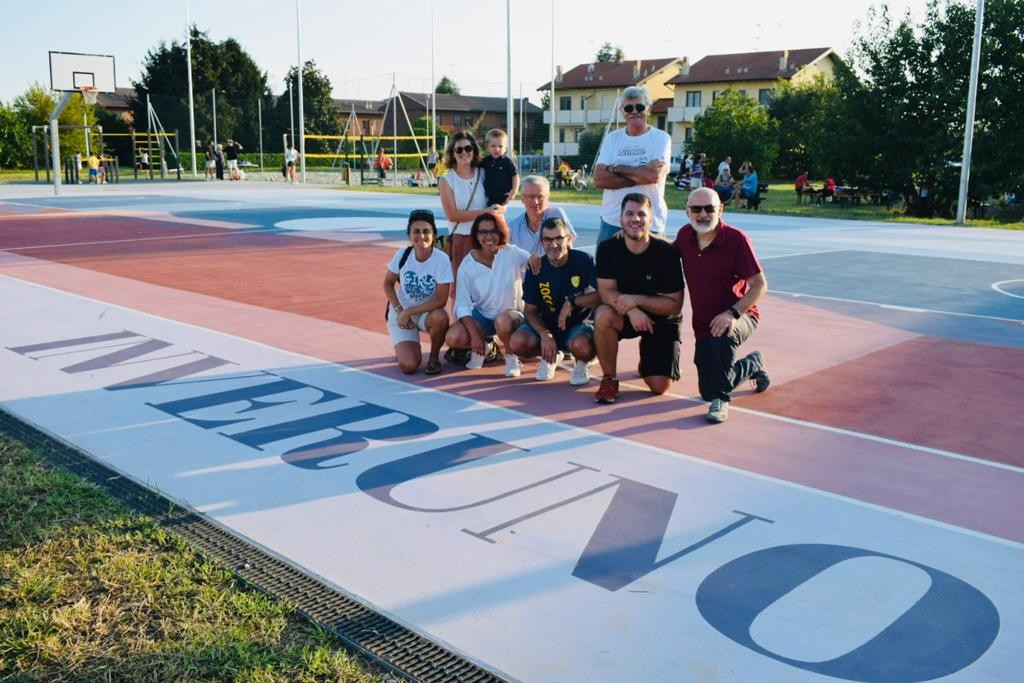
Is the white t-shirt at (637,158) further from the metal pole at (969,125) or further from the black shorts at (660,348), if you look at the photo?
the metal pole at (969,125)

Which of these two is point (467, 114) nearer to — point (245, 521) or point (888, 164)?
point (888, 164)

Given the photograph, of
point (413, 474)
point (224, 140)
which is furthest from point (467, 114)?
point (413, 474)

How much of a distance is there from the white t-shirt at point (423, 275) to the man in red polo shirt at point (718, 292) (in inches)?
70.7

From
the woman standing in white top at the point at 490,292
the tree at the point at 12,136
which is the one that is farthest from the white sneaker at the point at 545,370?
the tree at the point at 12,136

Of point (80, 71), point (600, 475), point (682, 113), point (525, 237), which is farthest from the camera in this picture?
point (682, 113)

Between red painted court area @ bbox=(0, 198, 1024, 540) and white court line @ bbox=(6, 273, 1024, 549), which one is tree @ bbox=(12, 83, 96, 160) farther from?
white court line @ bbox=(6, 273, 1024, 549)

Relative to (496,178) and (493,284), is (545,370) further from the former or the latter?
(496,178)

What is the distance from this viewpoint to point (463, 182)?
24.8 ft

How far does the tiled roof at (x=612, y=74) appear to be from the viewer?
250 ft

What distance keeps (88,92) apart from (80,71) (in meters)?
1.01

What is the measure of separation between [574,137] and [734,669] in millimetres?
75557

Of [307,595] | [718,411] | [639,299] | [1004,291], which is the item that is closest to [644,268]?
[639,299]

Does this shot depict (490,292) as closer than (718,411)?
No

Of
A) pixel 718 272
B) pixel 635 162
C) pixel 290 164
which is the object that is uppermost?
pixel 290 164
